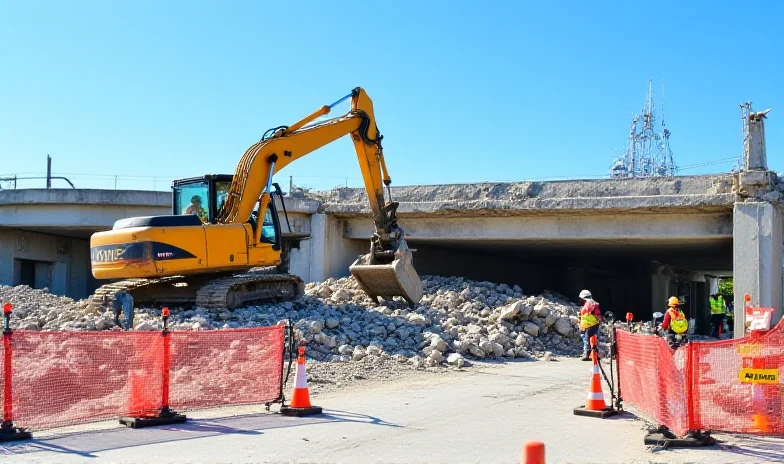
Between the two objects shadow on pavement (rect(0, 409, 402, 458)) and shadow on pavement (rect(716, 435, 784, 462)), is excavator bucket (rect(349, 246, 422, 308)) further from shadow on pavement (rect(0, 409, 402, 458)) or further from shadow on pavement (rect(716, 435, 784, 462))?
shadow on pavement (rect(716, 435, 784, 462))

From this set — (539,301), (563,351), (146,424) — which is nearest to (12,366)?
(146,424)

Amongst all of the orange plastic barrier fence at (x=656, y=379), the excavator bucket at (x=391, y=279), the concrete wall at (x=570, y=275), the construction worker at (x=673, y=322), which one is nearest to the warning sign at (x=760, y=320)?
the orange plastic barrier fence at (x=656, y=379)

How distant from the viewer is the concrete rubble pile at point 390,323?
1434 centimetres

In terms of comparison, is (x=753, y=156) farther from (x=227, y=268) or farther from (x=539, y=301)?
(x=227, y=268)

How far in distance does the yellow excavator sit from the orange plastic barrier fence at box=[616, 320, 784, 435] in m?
9.49

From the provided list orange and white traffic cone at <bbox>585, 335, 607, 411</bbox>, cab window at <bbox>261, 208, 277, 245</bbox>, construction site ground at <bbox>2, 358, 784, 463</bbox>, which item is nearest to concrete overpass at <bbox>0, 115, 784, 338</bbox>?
cab window at <bbox>261, 208, 277, 245</bbox>

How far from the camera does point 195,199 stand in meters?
16.4

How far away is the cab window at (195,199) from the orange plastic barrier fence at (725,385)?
421 inches

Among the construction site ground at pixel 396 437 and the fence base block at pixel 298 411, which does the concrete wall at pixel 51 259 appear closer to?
the construction site ground at pixel 396 437

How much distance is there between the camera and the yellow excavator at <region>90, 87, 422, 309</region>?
1502cm

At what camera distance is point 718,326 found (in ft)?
73.6

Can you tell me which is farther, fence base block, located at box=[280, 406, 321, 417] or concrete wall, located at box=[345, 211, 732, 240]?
concrete wall, located at box=[345, 211, 732, 240]

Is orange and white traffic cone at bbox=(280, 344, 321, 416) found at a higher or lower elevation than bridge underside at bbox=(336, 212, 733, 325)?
lower

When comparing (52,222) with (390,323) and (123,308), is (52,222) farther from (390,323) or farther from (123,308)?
(390,323)
